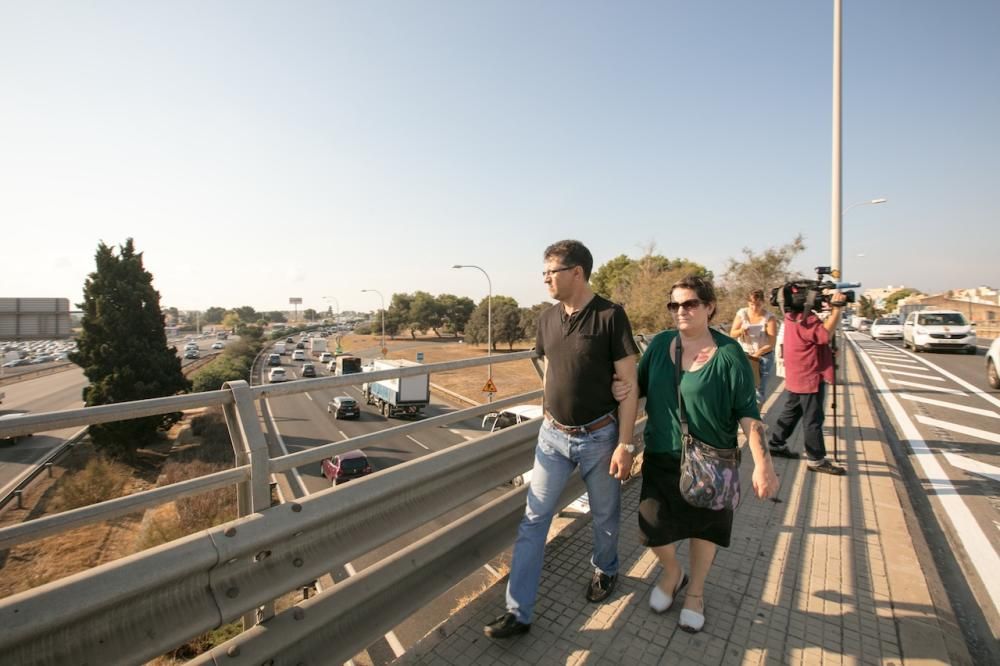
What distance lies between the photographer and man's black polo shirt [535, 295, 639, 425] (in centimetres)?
257

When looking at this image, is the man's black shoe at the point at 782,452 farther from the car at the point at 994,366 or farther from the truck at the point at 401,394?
the truck at the point at 401,394

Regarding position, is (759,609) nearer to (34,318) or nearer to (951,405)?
(951,405)

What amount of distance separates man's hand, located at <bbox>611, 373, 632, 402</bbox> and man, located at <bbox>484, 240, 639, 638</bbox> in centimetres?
2

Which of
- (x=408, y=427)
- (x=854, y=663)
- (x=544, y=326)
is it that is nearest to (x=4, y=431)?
(x=408, y=427)

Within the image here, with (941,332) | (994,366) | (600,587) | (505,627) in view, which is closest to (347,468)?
(600,587)

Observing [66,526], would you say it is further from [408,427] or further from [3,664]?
[408,427]

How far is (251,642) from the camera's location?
179 centimetres

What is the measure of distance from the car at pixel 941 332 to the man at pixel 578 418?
24403mm

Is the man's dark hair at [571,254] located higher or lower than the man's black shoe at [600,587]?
higher

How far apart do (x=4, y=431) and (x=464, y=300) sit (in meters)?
104

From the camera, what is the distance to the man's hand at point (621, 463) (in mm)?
2580

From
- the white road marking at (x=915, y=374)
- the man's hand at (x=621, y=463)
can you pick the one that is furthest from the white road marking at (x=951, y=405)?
the man's hand at (x=621, y=463)

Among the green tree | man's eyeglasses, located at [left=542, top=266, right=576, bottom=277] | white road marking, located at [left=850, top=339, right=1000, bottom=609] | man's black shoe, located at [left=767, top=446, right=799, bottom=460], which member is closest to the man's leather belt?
man's eyeglasses, located at [left=542, top=266, right=576, bottom=277]

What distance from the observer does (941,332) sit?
19625 mm
